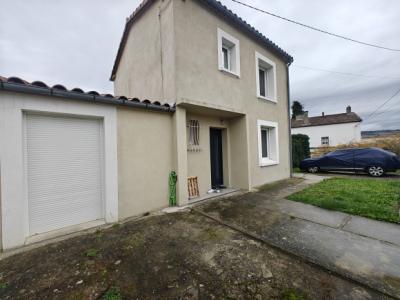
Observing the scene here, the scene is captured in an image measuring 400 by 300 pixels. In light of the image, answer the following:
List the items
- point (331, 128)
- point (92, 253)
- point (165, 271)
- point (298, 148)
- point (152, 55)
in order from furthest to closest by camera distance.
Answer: point (331, 128)
point (298, 148)
point (152, 55)
point (92, 253)
point (165, 271)

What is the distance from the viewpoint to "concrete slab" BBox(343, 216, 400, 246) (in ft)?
10.4

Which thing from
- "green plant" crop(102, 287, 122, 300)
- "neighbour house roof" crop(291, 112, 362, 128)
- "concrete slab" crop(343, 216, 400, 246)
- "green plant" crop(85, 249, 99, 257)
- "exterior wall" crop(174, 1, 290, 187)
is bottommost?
"concrete slab" crop(343, 216, 400, 246)

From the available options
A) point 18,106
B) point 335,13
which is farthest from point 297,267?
point 335,13

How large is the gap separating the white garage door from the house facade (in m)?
0.02

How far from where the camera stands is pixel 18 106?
118 inches

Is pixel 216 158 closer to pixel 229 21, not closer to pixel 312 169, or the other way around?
pixel 229 21

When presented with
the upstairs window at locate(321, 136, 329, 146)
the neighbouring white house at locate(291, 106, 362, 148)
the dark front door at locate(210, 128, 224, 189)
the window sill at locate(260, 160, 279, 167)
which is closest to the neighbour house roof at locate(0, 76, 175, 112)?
the dark front door at locate(210, 128, 224, 189)

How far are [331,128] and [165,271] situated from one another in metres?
31.0

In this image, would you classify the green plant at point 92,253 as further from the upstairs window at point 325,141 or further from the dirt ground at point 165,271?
the upstairs window at point 325,141

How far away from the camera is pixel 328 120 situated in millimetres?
26125

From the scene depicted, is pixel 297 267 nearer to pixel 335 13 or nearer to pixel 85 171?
pixel 85 171

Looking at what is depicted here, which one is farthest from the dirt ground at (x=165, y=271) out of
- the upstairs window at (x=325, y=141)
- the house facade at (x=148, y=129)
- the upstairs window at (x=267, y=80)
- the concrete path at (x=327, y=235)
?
the upstairs window at (x=325, y=141)

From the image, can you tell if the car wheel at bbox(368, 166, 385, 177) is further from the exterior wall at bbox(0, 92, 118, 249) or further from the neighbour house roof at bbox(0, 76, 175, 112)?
the exterior wall at bbox(0, 92, 118, 249)

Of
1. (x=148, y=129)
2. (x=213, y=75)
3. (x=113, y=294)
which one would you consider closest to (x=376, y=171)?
(x=213, y=75)
